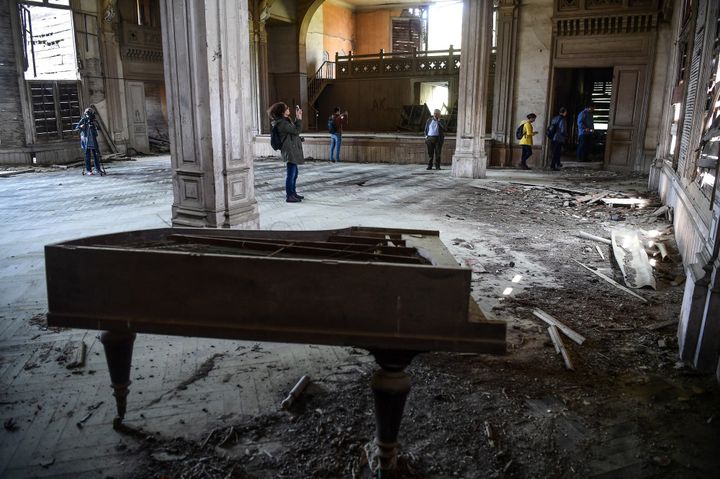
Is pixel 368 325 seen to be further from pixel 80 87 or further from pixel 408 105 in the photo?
pixel 408 105

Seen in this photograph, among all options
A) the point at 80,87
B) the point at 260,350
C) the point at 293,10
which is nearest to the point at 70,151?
the point at 80,87

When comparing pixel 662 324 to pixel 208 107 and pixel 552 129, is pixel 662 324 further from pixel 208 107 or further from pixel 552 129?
pixel 552 129

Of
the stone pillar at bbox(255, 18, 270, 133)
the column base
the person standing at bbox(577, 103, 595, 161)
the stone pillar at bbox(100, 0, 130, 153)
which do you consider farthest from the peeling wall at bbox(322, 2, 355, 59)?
the column base

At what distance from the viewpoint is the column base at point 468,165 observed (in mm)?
13672

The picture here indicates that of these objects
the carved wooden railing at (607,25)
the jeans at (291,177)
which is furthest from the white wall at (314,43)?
the jeans at (291,177)

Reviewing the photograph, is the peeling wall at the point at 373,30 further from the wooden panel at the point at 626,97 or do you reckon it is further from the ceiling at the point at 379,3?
the wooden panel at the point at 626,97

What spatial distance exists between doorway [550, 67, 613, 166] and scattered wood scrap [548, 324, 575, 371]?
51.7ft

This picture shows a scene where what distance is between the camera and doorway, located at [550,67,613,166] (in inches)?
764

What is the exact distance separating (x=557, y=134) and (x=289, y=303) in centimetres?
1465

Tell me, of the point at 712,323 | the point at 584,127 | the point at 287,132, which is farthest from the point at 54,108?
the point at 712,323

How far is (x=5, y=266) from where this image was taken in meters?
5.77

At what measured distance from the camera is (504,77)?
16.1 metres

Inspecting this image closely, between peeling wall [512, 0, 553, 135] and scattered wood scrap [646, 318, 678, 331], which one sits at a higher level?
peeling wall [512, 0, 553, 135]

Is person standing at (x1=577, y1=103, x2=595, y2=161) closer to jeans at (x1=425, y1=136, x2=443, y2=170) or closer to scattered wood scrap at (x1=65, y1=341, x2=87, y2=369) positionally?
jeans at (x1=425, y1=136, x2=443, y2=170)
